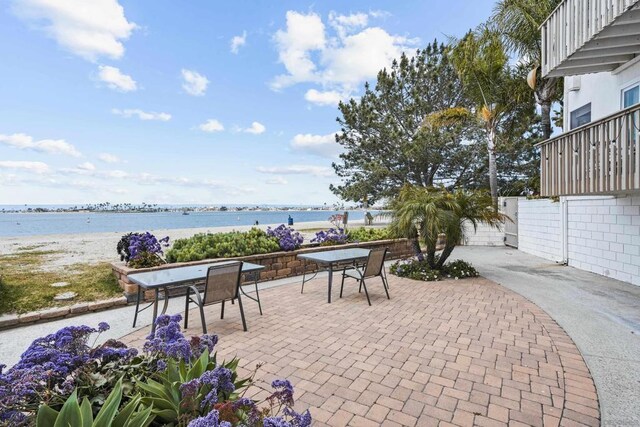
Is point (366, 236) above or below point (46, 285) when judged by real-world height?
above

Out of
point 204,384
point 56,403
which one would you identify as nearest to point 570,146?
point 204,384

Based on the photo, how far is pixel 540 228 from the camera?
9852 millimetres

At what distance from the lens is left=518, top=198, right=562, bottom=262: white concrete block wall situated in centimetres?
903

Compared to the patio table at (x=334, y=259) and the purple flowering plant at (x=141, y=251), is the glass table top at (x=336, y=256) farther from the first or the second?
the purple flowering plant at (x=141, y=251)

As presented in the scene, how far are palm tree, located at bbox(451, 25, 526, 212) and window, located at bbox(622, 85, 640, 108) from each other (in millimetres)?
6034

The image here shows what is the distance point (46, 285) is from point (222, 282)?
152 inches

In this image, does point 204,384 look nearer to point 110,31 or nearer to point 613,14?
point 613,14

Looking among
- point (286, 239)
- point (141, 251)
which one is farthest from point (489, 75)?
point (141, 251)

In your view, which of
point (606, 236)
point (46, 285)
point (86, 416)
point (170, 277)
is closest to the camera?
point (86, 416)

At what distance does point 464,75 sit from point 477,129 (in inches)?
222

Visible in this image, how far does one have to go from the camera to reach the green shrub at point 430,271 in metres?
7.05

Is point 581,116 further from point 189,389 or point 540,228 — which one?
point 189,389

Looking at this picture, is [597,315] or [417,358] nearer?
[417,358]

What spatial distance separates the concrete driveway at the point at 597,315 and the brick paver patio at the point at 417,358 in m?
0.13
